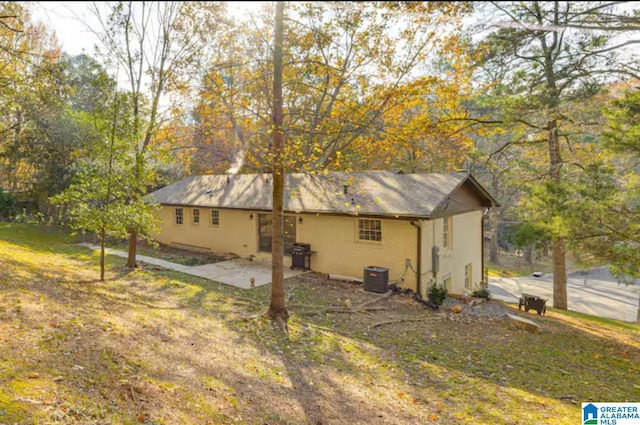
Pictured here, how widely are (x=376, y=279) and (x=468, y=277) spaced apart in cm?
672

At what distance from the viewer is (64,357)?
448 centimetres

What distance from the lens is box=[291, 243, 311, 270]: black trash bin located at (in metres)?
14.4

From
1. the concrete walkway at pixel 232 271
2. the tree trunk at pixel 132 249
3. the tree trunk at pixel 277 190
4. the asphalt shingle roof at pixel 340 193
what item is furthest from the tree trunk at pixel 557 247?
the tree trunk at pixel 132 249

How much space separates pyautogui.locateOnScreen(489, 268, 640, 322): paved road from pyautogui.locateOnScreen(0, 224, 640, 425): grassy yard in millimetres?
10523

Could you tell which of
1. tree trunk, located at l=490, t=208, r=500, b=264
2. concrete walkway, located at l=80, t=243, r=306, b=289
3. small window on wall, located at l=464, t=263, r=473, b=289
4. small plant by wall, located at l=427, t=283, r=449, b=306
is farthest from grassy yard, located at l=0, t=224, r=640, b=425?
tree trunk, located at l=490, t=208, r=500, b=264

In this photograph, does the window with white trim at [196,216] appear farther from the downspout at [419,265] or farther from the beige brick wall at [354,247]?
the downspout at [419,265]

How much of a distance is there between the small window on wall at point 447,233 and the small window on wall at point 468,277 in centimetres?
255

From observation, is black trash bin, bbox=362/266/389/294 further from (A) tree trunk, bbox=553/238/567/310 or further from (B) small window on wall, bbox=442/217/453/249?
(A) tree trunk, bbox=553/238/567/310

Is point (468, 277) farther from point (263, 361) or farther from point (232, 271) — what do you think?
point (263, 361)

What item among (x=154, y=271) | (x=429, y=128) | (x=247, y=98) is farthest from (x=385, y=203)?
(x=154, y=271)

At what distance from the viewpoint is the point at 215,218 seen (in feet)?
58.2

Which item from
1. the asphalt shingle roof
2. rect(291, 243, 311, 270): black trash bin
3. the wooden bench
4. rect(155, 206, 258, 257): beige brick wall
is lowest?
the wooden bench

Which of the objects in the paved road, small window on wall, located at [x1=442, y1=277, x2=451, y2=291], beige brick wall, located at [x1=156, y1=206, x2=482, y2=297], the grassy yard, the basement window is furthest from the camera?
the paved road

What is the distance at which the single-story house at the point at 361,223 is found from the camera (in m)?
12.3
